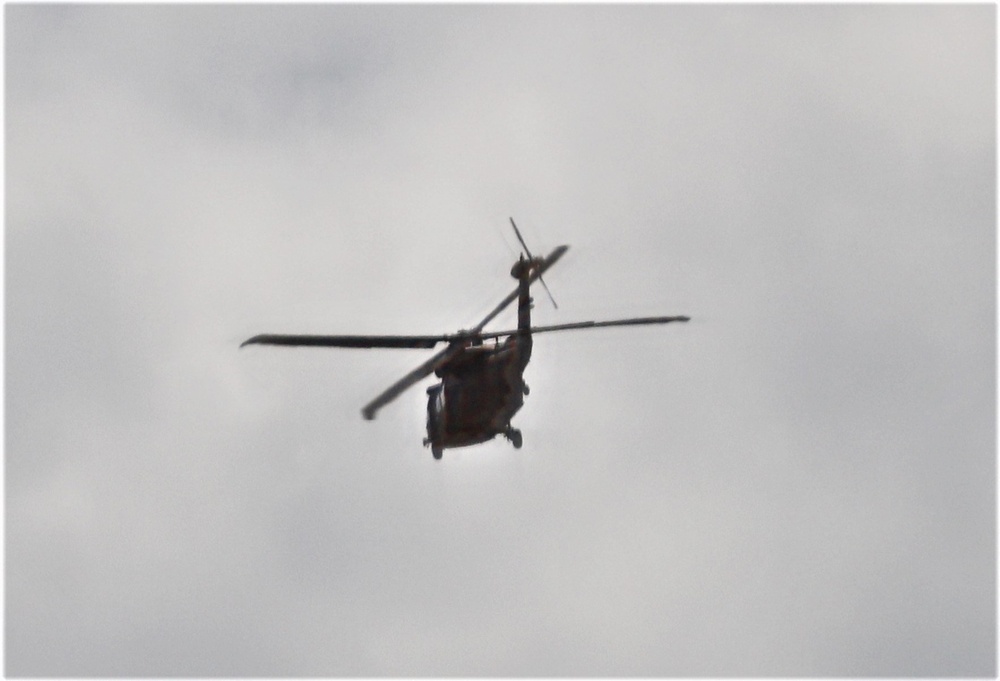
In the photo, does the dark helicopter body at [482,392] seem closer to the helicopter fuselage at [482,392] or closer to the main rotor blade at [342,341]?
the helicopter fuselage at [482,392]

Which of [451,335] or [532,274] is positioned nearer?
[451,335]

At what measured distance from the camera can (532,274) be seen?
48.7 m

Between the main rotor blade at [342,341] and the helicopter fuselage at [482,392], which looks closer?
the main rotor blade at [342,341]

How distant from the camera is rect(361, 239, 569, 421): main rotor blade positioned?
41375mm

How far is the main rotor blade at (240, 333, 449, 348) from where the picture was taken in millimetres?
41031

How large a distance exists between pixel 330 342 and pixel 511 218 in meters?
8.89

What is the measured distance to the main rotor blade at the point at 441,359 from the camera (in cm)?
4138

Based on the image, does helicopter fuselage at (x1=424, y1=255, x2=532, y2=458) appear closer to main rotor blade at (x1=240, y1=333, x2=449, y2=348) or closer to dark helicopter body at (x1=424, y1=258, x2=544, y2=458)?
dark helicopter body at (x1=424, y1=258, x2=544, y2=458)

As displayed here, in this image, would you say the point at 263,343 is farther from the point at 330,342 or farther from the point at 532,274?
the point at 532,274

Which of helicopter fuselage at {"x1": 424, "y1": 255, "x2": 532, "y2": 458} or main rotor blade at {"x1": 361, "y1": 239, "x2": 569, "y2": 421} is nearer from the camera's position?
main rotor blade at {"x1": 361, "y1": 239, "x2": 569, "y2": 421}

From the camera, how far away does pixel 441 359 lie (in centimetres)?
4441

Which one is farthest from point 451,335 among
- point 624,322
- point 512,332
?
point 624,322

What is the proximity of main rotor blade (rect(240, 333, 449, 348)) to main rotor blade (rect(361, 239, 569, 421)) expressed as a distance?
99 centimetres

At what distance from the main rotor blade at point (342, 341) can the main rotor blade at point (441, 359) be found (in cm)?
99
